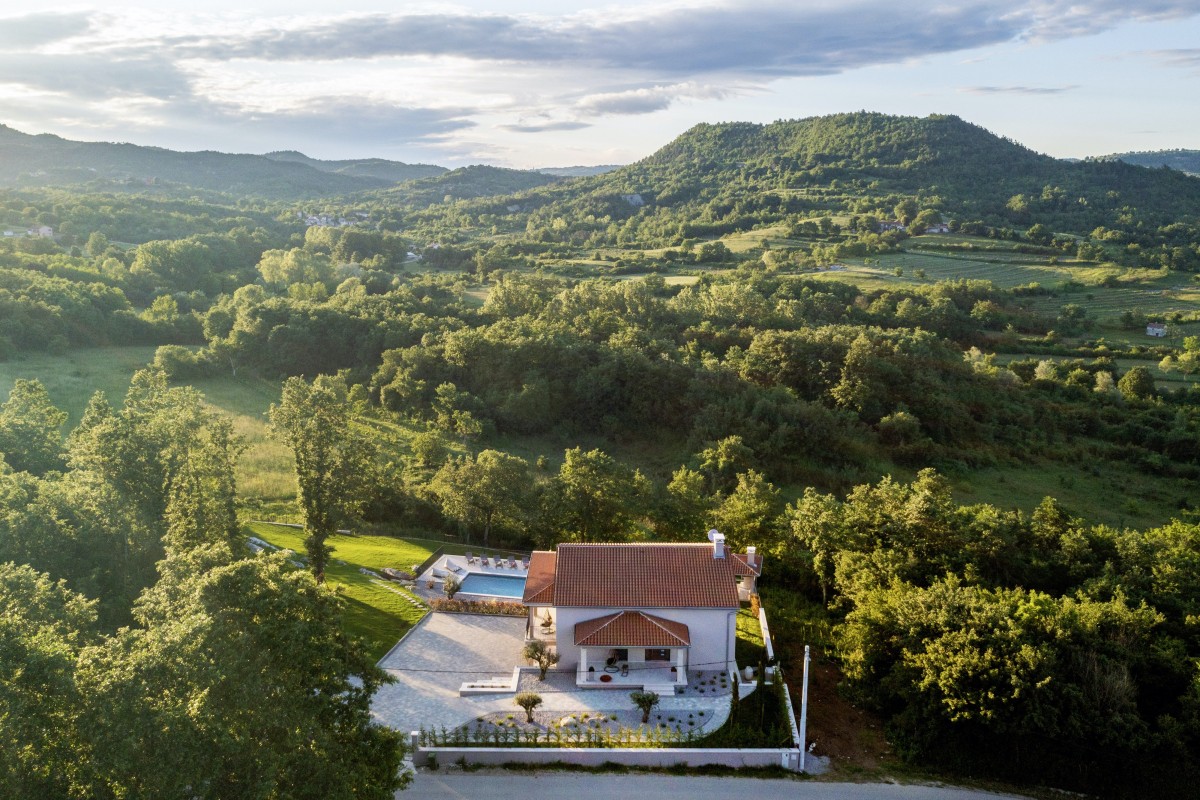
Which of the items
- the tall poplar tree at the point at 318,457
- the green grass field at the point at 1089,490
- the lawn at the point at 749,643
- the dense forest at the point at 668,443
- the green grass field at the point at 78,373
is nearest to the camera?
the dense forest at the point at 668,443

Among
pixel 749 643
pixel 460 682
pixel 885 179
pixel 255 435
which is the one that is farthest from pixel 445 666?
pixel 885 179

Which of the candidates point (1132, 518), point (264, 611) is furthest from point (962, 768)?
point (1132, 518)

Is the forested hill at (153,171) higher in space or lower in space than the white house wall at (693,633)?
higher

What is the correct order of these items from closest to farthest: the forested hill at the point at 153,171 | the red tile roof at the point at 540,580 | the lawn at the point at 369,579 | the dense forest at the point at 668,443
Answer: the dense forest at the point at 668,443, the red tile roof at the point at 540,580, the lawn at the point at 369,579, the forested hill at the point at 153,171

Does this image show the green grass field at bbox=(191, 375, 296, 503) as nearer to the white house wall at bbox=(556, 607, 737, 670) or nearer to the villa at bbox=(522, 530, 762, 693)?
the villa at bbox=(522, 530, 762, 693)

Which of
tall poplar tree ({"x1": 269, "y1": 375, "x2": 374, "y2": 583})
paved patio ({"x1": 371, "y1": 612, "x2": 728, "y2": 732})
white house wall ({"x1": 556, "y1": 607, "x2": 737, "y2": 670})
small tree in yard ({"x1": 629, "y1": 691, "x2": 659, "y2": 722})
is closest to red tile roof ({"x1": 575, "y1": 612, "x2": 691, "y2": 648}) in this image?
white house wall ({"x1": 556, "y1": 607, "x2": 737, "y2": 670})

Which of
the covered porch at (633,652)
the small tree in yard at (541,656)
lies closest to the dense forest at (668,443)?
the covered porch at (633,652)

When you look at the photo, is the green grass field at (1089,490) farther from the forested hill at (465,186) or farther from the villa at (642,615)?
the forested hill at (465,186)
